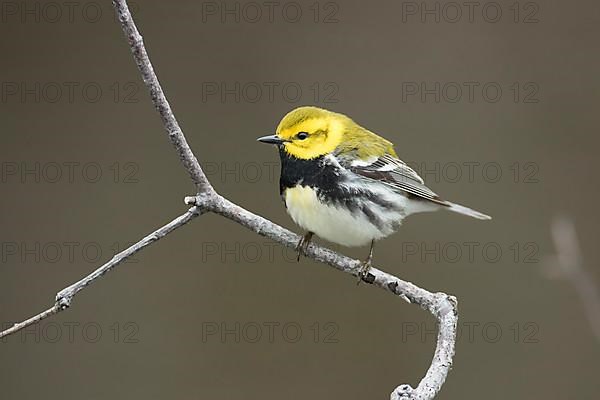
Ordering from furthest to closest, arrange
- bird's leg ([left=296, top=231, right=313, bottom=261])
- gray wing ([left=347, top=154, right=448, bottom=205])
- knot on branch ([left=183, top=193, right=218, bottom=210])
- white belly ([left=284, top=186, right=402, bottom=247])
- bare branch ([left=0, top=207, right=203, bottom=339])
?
gray wing ([left=347, top=154, right=448, bottom=205])
white belly ([left=284, top=186, right=402, bottom=247])
bird's leg ([left=296, top=231, right=313, bottom=261])
knot on branch ([left=183, top=193, right=218, bottom=210])
bare branch ([left=0, top=207, right=203, bottom=339])

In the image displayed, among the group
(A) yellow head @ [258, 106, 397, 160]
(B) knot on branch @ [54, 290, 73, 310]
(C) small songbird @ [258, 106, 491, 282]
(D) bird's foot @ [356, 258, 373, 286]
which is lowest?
(D) bird's foot @ [356, 258, 373, 286]

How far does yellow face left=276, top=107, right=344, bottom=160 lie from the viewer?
199cm

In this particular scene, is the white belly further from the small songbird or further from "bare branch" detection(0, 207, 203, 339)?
"bare branch" detection(0, 207, 203, 339)

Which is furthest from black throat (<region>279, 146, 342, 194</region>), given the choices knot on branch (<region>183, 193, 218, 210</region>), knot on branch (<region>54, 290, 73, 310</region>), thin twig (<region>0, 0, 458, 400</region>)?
knot on branch (<region>54, 290, 73, 310</region>)

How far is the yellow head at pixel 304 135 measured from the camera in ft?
6.53

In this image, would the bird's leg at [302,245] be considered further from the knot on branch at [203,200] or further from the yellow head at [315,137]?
the yellow head at [315,137]

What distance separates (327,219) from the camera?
6.23ft

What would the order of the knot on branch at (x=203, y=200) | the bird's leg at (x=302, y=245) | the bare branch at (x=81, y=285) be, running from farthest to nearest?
1. the bird's leg at (x=302, y=245)
2. the knot on branch at (x=203, y=200)
3. the bare branch at (x=81, y=285)

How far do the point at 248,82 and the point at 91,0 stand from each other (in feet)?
2.52

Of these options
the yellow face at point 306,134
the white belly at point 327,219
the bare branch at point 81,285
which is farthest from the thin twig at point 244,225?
the yellow face at point 306,134

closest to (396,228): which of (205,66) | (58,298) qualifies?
(58,298)

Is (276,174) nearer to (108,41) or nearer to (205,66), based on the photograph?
(205,66)

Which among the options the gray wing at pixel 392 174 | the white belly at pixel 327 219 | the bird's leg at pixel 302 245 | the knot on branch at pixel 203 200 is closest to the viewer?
the knot on branch at pixel 203 200

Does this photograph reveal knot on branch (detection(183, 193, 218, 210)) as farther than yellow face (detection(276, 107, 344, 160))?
No
